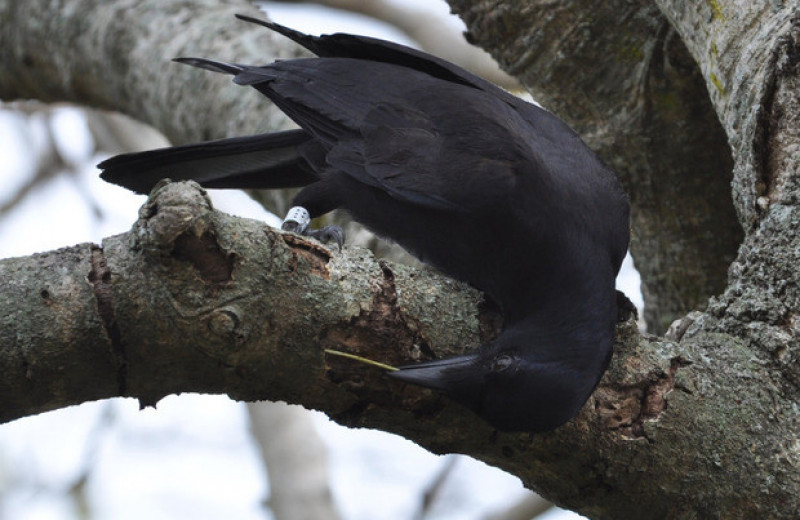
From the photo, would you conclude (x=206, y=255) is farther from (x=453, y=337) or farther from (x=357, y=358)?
(x=453, y=337)

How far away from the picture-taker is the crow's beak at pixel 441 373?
204cm

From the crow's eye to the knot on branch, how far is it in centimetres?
71

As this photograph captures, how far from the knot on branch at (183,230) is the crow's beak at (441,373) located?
437mm

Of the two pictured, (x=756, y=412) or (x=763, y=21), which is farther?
(x=763, y=21)

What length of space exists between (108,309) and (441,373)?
71 cm

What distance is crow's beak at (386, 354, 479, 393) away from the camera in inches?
80.4

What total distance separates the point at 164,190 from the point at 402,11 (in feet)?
14.5

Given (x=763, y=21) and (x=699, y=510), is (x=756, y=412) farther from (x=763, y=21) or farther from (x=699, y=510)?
(x=763, y=21)

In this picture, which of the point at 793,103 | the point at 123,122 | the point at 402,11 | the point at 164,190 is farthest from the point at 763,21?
the point at 123,122

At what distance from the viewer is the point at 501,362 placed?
2.31 metres

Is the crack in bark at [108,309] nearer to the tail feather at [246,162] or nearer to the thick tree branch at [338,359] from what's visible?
the thick tree branch at [338,359]

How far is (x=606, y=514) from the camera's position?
7.50 feet

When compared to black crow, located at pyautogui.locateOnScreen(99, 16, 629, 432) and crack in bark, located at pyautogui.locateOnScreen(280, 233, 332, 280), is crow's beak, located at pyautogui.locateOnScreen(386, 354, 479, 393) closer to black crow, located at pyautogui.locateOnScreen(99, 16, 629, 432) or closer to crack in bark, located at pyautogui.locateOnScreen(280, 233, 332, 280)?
black crow, located at pyautogui.locateOnScreen(99, 16, 629, 432)

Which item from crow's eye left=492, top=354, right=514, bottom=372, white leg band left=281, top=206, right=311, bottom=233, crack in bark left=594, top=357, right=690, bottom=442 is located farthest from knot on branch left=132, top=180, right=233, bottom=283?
white leg band left=281, top=206, right=311, bottom=233
